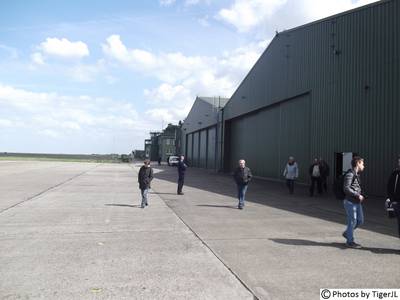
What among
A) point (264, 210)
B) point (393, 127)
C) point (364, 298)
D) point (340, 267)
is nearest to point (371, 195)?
point (393, 127)

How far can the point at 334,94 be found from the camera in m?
24.5

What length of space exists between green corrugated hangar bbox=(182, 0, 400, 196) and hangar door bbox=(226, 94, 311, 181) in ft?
0.20

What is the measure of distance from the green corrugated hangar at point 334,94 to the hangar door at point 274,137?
6 cm

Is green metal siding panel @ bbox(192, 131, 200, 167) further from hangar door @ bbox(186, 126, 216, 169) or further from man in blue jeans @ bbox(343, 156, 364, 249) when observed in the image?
man in blue jeans @ bbox(343, 156, 364, 249)

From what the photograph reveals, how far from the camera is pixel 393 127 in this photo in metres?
19.4

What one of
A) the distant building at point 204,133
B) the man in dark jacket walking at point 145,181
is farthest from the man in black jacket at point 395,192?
the distant building at point 204,133

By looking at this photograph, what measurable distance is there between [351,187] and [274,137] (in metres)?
25.7

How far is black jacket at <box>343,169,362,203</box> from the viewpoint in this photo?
30.3 ft

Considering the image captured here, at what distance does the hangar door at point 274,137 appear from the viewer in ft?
95.3

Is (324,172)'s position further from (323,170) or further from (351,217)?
Result: (351,217)

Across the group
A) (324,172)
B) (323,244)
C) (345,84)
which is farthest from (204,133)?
(323,244)

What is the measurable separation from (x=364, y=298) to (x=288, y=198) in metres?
15.1

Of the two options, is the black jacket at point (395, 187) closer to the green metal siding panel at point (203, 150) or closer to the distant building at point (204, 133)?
the distant building at point (204, 133)

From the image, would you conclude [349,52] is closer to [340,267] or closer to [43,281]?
[340,267]
